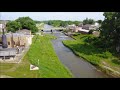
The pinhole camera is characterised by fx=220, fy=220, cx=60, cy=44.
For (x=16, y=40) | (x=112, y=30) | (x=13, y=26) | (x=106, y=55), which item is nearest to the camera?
(x=106, y=55)

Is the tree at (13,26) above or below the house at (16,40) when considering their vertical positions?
above

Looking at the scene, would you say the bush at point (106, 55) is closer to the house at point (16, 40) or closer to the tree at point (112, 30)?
the tree at point (112, 30)

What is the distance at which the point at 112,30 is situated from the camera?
27.6 ft

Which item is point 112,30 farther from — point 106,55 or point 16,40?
point 16,40

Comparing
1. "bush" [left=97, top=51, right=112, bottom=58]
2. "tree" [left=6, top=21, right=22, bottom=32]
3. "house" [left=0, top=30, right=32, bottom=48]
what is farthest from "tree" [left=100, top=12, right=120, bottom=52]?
"tree" [left=6, top=21, right=22, bottom=32]

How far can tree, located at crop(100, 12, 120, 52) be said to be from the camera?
8214 millimetres

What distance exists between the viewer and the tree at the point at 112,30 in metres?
8.21

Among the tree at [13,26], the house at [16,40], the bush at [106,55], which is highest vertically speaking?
the tree at [13,26]

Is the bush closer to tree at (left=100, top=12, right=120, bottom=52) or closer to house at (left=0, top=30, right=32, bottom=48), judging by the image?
tree at (left=100, top=12, right=120, bottom=52)

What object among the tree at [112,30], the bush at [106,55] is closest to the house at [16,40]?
the bush at [106,55]

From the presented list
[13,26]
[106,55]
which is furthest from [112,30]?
[13,26]

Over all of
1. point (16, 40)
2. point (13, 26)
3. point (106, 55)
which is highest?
point (13, 26)

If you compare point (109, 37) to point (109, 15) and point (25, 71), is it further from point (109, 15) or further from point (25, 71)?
point (25, 71)
